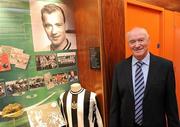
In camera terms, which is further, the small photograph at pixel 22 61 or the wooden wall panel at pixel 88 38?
the wooden wall panel at pixel 88 38

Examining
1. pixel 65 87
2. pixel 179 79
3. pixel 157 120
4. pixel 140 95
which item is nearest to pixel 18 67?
pixel 65 87

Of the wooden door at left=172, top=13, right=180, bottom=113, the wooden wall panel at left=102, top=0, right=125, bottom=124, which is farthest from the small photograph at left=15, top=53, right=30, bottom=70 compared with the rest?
the wooden door at left=172, top=13, right=180, bottom=113

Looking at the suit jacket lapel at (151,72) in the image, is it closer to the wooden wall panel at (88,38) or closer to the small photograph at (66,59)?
the wooden wall panel at (88,38)

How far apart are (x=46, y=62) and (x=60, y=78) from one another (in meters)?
0.23

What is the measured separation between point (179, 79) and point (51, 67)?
87.9 inches

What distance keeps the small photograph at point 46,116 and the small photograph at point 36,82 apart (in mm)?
200

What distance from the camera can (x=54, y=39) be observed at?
6.88ft

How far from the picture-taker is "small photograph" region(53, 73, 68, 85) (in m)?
2.12

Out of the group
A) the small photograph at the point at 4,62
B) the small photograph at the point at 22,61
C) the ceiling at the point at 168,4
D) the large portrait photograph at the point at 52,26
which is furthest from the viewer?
the ceiling at the point at 168,4

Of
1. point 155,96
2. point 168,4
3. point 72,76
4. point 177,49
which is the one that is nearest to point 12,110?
point 72,76

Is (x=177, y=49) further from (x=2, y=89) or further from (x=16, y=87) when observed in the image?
(x=2, y=89)

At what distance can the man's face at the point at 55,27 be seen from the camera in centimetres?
204

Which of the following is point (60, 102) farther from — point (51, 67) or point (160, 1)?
point (160, 1)

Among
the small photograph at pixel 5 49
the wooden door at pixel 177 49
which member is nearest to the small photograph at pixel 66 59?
the small photograph at pixel 5 49
